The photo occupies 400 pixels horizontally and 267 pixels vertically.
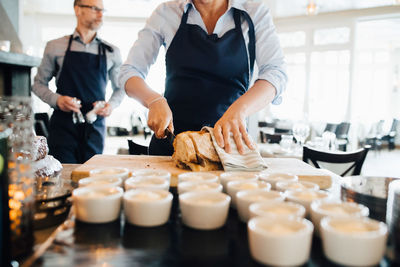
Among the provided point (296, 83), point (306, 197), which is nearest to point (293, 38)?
point (296, 83)

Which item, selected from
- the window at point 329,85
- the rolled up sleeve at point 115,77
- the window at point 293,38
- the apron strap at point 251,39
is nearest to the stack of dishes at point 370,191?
the apron strap at point 251,39

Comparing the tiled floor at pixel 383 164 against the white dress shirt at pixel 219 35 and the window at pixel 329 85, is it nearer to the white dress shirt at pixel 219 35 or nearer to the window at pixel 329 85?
the window at pixel 329 85

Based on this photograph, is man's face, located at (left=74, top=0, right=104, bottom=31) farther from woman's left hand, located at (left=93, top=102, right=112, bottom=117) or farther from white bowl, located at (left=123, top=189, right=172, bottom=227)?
white bowl, located at (left=123, top=189, right=172, bottom=227)

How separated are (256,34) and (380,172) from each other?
6.74m

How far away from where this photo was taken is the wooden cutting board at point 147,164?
1380mm

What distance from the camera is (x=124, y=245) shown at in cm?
72

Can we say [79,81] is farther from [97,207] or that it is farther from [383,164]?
[383,164]

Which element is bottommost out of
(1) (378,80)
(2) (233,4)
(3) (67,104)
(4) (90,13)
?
(3) (67,104)

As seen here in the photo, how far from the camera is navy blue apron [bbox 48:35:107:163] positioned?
2.40m

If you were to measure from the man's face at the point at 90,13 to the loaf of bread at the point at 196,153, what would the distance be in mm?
1520

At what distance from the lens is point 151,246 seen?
0.72 metres

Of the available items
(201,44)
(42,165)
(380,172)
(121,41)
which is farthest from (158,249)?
(121,41)

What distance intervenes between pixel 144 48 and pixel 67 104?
805mm

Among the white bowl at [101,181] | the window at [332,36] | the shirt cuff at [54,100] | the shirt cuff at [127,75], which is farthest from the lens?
the window at [332,36]
